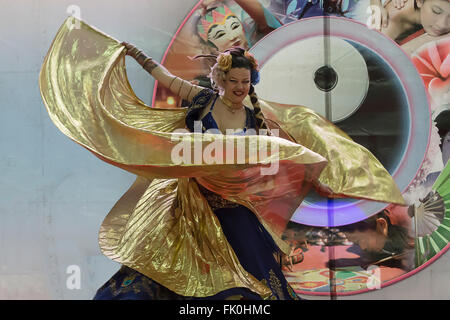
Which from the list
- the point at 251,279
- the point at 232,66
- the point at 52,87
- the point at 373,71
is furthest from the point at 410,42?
the point at 52,87

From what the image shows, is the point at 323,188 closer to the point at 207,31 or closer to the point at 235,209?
the point at 235,209

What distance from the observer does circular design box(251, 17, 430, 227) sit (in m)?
2.80

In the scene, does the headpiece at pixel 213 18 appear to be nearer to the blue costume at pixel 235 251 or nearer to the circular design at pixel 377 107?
the circular design at pixel 377 107

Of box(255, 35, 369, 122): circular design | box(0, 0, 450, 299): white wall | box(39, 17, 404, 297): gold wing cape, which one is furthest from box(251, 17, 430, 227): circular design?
box(39, 17, 404, 297): gold wing cape

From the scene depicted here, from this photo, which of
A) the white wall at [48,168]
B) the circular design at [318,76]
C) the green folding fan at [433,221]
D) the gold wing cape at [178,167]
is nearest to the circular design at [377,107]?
the circular design at [318,76]

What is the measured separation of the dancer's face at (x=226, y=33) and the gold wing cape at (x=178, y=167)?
26.7 inches

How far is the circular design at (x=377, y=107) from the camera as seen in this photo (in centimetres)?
280

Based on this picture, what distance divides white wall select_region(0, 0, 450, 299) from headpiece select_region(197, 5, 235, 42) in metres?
0.10

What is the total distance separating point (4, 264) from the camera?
9.25ft

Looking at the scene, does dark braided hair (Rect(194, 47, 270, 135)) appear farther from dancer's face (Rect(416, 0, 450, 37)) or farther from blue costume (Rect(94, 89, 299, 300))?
dancer's face (Rect(416, 0, 450, 37))
